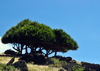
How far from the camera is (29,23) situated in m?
79.8

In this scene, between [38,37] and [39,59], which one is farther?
[38,37]

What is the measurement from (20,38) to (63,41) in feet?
49.5

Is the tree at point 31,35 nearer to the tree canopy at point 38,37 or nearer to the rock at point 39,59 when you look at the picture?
the tree canopy at point 38,37

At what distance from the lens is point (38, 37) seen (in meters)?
71.0

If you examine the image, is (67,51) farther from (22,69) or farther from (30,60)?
(22,69)

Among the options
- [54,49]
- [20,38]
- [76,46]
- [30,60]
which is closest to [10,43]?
[20,38]

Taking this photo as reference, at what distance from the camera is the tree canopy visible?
71.5 m

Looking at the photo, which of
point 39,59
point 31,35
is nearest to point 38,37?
point 31,35

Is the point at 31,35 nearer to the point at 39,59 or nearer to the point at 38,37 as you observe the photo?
the point at 38,37

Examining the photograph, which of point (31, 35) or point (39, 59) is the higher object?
point (31, 35)

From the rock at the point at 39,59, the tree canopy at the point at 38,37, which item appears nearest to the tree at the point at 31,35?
the tree canopy at the point at 38,37

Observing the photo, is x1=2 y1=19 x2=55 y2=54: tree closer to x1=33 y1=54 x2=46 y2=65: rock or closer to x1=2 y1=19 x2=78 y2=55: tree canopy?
x1=2 y1=19 x2=78 y2=55: tree canopy

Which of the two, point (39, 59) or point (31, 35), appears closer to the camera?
point (39, 59)

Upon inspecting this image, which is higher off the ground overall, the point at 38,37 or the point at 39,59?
the point at 38,37
